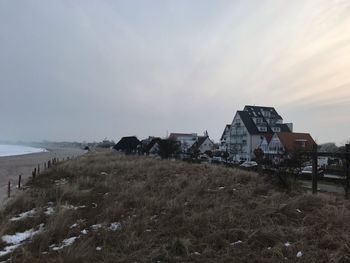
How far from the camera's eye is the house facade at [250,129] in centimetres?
10038

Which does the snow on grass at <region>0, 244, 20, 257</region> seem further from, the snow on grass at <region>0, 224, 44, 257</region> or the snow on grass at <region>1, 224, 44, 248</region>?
the snow on grass at <region>1, 224, 44, 248</region>

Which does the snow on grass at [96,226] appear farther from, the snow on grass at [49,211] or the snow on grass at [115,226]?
the snow on grass at [49,211]

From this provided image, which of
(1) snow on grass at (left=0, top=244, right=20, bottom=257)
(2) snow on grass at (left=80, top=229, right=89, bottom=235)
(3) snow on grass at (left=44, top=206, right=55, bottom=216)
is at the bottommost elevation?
(1) snow on grass at (left=0, top=244, right=20, bottom=257)

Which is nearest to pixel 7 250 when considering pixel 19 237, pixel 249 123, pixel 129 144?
pixel 19 237

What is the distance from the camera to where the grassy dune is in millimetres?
7078

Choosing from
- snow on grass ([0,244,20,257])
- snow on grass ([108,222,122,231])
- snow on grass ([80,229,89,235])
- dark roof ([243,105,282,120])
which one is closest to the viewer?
snow on grass ([0,244,20,257])

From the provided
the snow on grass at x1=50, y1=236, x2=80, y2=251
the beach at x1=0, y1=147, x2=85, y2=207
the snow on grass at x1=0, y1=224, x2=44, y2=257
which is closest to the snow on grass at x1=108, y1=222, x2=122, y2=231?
the snow on grass at x1=50, y1=236, x2=80, y2=251

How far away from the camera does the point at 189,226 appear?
347 inches

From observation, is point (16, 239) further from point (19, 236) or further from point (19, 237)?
point (19, 236)

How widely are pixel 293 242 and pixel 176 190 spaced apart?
22.4ft

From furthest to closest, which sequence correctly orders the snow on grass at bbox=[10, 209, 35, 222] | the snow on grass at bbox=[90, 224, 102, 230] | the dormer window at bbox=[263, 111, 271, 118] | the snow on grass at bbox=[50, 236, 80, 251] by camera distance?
the dormer window at bbox=[263, 111, 271, 118], the snow on grass at bbox=[10, 209, 35, 222], the snow on grass at bbox=[90, 224, 102, 230], the snow on grass at bbox=[50, 236, 80, 251]

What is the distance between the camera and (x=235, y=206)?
33.7ft

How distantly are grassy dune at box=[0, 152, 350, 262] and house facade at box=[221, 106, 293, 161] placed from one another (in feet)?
287

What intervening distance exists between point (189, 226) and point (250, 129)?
93.5 metres
